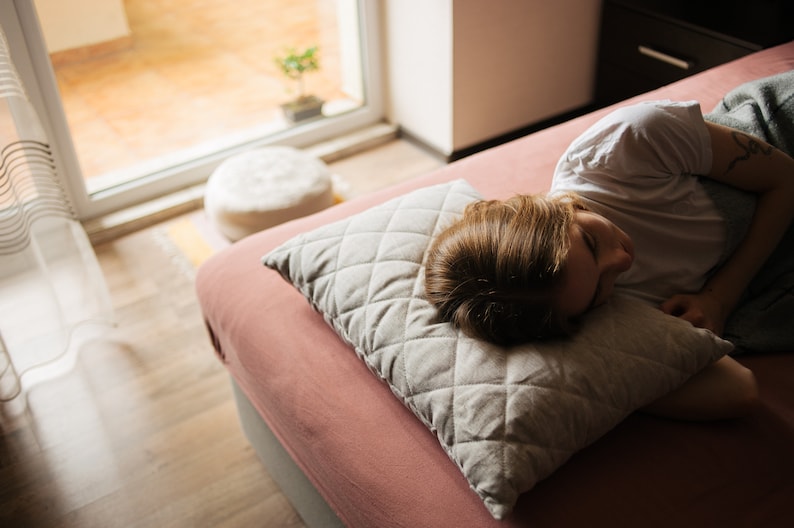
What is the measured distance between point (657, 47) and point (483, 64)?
0.60 metres

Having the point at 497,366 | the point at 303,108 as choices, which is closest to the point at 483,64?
the point at 303,108

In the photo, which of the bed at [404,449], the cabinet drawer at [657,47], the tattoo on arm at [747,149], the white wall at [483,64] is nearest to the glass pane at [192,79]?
the white wall at [483,64]

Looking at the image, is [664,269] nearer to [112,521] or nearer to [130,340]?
[112,521]

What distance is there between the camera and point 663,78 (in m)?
2.62

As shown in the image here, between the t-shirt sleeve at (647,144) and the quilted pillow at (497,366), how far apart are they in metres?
Result: 0.26

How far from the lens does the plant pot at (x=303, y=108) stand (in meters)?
2.87

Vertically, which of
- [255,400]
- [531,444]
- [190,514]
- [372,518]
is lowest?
[190,514]

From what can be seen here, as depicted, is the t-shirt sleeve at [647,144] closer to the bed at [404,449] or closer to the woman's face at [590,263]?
the woman's face at [590,263]

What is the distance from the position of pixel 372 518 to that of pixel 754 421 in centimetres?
57

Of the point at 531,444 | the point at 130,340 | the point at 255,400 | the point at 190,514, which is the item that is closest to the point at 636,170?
the point at 531,444

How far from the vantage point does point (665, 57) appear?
8.38ft

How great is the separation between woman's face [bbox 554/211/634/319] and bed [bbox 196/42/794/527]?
7.5 inches

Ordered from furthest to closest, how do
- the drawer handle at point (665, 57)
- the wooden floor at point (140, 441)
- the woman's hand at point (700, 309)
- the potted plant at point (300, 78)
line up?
the potted plant at point (300, 78) → the drawer handle at point (665, 57) → the wooden floor at point (140, 441) → the woman's hand at point (700, 309)

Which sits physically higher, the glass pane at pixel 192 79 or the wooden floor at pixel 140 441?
the glass pane at pixel 192 79
